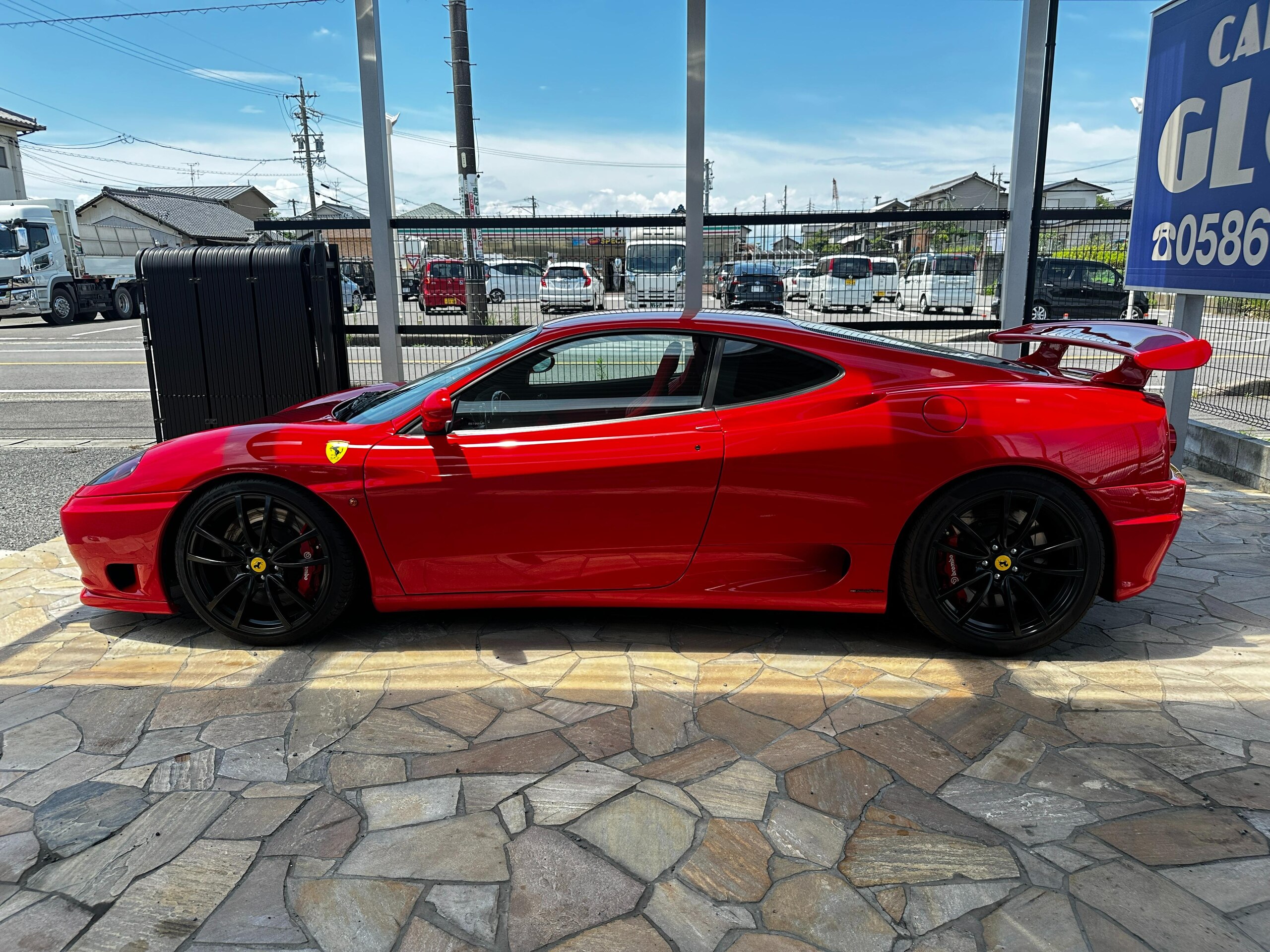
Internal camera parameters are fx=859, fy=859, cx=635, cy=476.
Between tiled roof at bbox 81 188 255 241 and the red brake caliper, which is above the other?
tiled roof at bbox 81 188 255 241

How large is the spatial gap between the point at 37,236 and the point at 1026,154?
25211 mm


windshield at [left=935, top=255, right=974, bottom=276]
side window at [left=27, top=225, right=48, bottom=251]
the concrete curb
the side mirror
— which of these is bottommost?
the concrete curb

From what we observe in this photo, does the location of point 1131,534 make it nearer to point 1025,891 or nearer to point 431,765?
point 1025,891

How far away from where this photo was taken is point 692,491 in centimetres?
316

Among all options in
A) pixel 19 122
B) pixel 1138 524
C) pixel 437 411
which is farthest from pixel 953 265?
pixel 19 122

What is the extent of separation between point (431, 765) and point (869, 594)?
1698 mm

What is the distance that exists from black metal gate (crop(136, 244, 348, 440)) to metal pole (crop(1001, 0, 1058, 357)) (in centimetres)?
503

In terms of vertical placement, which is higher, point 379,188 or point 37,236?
point 37,236

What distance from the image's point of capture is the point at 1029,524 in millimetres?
3164

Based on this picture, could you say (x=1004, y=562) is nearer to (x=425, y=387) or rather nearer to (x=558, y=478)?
(x=558, y=478)

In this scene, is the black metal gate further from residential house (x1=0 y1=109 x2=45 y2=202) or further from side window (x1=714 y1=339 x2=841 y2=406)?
residential house (x1=0 y1=109 x2=45 y2=202)

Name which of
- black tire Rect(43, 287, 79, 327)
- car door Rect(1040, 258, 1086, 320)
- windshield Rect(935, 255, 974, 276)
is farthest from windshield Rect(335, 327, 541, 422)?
black tire Rect(43, 287, 79, 327)

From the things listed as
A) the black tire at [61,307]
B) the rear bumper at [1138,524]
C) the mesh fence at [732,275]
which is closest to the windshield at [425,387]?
the rear bumper at [1138,524]

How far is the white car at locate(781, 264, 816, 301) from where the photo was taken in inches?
257
